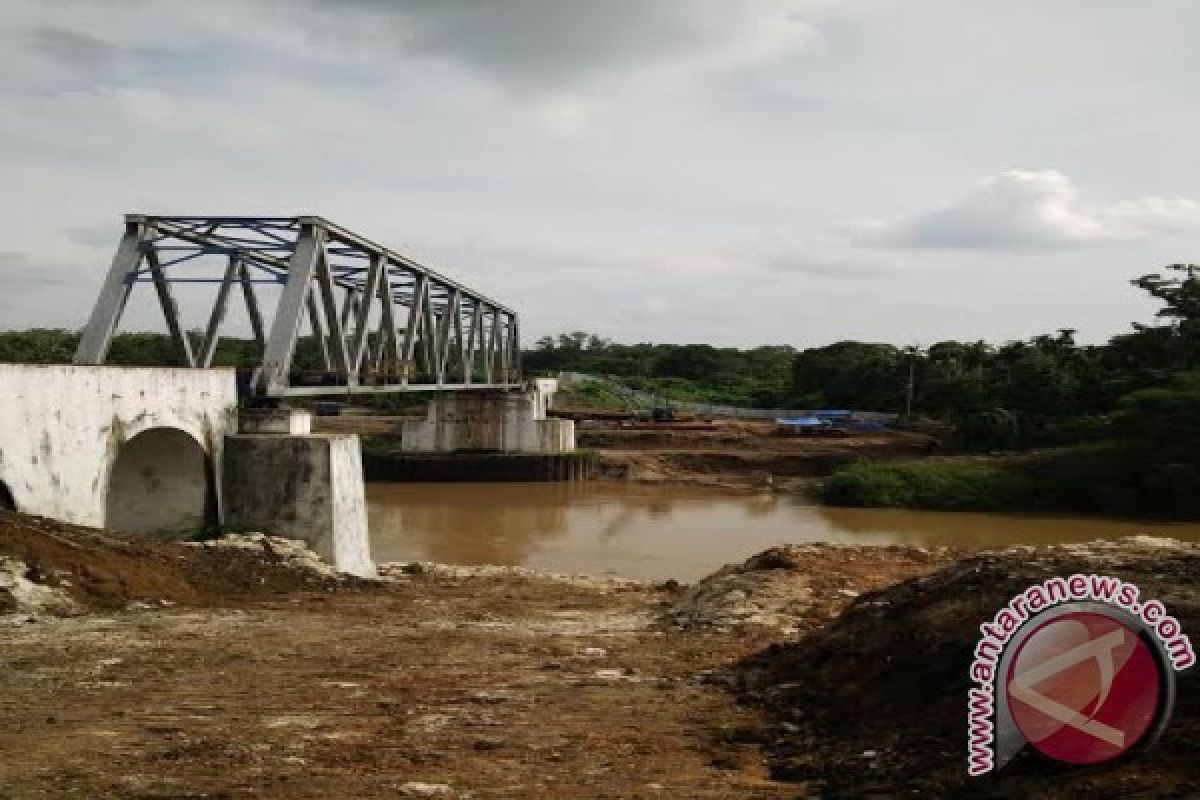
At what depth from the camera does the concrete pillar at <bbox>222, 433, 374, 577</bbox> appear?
17312 mm

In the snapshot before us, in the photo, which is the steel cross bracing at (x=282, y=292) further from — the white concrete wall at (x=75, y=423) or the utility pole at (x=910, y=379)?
the utility pole at (x=910, y=379)

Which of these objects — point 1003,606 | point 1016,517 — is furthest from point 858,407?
point 1003,606

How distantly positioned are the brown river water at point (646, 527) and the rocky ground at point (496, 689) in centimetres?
1307

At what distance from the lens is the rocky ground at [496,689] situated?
5.93m

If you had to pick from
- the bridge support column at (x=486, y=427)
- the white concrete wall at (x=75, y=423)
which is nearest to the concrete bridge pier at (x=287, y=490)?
the white concrete wall at (x=75, y=423)

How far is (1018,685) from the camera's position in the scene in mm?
4930

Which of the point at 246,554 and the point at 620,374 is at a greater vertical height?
the point at 620,374

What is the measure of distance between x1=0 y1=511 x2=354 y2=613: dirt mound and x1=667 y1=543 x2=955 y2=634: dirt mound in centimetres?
612

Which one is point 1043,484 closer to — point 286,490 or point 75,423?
point 286,490

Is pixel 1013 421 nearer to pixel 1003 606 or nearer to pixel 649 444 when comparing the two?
pixel 649 444

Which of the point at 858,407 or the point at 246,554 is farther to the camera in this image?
the point at 858,407

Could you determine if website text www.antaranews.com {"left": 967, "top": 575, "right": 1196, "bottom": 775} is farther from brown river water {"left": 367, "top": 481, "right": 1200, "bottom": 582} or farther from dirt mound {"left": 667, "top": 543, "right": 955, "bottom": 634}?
brown river water {"left": 367, "top": 481, "right": 1200, "bottom": 582}

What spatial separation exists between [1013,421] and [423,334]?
3074cm

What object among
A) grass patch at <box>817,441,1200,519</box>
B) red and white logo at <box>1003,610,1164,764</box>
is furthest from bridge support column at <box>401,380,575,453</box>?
red and white logo at <box>1003,610,1164,764</box>
